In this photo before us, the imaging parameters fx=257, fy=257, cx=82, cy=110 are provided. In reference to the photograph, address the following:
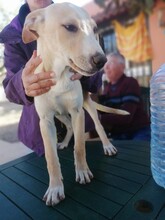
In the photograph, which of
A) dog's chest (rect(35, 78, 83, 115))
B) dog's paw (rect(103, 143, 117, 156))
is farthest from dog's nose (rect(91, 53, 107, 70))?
dog's paw (rect(103, 143, 117, 156))

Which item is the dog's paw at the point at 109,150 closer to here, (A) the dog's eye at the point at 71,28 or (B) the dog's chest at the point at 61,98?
(B) the dog's chest at the point at 61,98

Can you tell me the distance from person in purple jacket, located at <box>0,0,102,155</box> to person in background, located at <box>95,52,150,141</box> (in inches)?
35.4

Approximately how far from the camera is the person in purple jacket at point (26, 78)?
121 cm

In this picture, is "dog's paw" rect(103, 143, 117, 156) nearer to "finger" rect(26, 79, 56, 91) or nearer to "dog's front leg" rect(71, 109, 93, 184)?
"dog's front leg" rect(71, 109, 93, 184)

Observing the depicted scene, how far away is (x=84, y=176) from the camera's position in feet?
4.56

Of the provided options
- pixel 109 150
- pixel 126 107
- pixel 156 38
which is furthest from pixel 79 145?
pixel 156 38

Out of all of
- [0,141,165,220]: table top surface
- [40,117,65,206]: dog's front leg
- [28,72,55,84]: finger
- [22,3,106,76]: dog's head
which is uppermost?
[22,3,106,76]: dog's head

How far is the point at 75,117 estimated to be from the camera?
143cm

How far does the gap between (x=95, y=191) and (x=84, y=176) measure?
14 cm

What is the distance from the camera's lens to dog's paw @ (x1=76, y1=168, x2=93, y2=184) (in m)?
1.37

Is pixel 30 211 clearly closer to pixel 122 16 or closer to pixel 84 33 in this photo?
pixel 84 33

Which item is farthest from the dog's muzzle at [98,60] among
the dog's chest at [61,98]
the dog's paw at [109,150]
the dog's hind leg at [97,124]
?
the dog's paw at [109,150]

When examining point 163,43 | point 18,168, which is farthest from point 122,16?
point 18,168

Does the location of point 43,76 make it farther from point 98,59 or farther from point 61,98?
point 98,59
